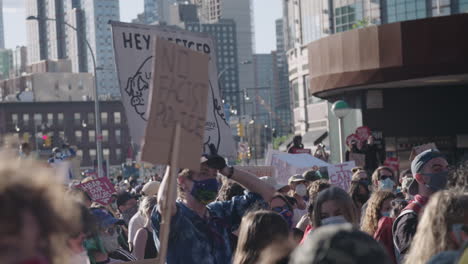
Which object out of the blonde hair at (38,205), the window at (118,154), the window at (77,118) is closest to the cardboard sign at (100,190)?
the blonde hair at (38,205)

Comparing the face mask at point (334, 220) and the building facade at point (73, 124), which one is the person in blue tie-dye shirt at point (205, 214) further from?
the building facade at point (73, 124)

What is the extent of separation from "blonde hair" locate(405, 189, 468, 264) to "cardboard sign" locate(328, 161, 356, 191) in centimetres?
951

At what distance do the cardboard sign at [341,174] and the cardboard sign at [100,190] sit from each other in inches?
123

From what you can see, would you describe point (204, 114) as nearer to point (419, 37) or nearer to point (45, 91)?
point (419, 37)

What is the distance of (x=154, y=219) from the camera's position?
4.94m

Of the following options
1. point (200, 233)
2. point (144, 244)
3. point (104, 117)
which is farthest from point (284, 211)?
point (104, 117)

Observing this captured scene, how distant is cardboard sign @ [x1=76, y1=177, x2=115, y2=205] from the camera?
12.7m

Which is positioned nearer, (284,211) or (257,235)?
(257,235)

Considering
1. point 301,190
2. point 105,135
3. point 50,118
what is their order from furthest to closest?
point 105,135 < point 50,118 < point 301,190

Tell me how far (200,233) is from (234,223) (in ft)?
1.69

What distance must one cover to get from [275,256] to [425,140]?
2498cm

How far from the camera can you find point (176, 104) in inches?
167

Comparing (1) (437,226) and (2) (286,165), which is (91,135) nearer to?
(2) (286,165)

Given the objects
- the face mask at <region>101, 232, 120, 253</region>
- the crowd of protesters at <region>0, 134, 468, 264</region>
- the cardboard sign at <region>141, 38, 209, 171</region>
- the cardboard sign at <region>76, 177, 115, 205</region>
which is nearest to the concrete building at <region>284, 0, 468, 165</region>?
the cardboard sign at <region>76, 177, 115, 205</region>
